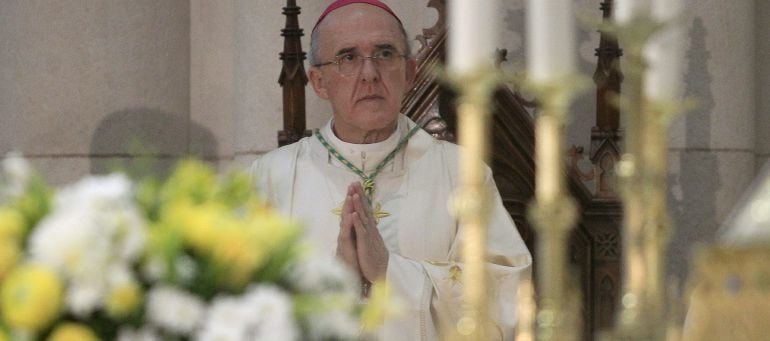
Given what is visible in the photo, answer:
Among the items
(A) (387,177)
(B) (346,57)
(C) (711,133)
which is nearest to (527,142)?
(A) (387,177)

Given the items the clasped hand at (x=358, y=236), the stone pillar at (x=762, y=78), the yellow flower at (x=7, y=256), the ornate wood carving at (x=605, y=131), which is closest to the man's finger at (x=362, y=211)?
the clasped hand at (x=358, y=236)

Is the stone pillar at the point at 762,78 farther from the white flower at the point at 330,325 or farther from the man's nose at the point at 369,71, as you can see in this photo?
the white flower at the point at 330,325

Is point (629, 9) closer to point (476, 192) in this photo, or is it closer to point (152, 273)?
point (476, 192)

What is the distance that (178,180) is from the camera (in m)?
2.20

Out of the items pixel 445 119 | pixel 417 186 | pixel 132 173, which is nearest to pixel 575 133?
pixel 445 119

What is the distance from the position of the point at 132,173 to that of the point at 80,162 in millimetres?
4776

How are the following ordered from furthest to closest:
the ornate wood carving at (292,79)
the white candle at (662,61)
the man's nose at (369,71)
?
1. the ornate wood carving at (292,79)
2. the man's nose at (369,71)
3. the white candle at (662,61)

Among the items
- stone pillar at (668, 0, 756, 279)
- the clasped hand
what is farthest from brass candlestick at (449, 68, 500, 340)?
stone pillar at (668, 0, 756, 279)

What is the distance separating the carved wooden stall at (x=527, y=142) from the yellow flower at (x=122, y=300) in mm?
3815

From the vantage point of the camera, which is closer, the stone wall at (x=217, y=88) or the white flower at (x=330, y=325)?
the white flower at (x=330, y=325)

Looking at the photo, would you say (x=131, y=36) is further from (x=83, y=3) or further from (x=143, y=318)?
(x=143, y=318)

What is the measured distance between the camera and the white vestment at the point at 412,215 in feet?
14.8

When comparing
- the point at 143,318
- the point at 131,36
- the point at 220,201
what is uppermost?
the point at 131,36

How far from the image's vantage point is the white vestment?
4.51 m
